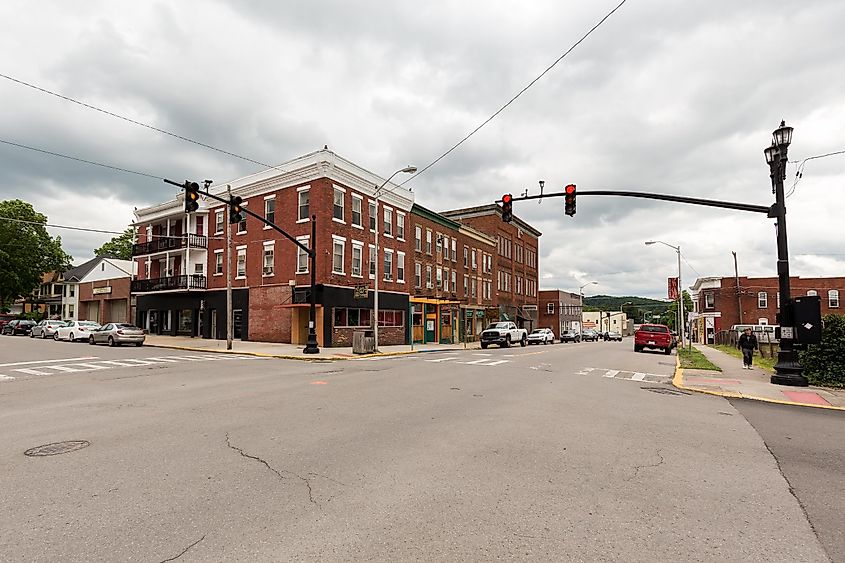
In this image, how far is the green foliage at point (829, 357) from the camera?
45.8 ft

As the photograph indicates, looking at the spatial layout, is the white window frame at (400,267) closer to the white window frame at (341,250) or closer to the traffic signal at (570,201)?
the white window frame at (341,250)

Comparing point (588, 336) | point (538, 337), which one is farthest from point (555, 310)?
point (538, 337)

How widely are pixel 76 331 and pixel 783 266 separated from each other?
41.0 m

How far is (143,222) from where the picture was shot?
44688 mm

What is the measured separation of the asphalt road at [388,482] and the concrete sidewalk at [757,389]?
94.7 inches

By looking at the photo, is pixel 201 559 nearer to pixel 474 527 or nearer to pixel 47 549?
pixel 47 549

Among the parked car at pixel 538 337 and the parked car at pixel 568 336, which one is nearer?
the parked car at pixel 538 337

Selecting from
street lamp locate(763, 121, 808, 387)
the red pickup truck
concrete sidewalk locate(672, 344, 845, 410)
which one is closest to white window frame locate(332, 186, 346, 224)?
the red pickup truck

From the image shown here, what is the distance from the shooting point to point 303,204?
32656 mm

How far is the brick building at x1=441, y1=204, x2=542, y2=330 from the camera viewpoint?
188ft

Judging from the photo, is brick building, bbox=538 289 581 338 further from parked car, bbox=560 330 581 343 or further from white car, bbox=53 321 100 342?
white car, bbox=53 321 100 342

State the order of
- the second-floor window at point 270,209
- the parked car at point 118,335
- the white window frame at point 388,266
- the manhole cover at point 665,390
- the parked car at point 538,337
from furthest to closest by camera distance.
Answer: the parked car at point 538,337 → the white window frame at point 388,266 → the second-floor window at point 270,209 → the parked car at point 118,335 → the manhole cover at point 665,390

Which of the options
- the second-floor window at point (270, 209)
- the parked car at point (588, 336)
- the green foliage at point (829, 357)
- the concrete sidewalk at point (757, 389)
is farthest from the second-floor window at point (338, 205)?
the parked car at point (588, 336)

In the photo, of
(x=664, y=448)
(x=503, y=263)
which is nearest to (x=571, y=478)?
(x=664, y=448)
